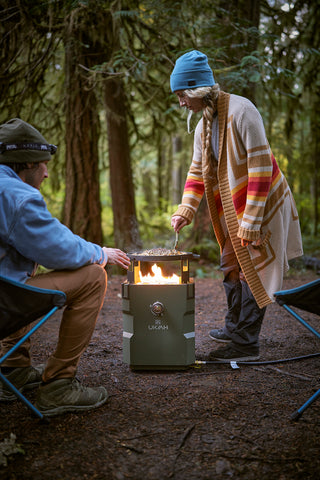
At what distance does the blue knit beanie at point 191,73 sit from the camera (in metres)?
3.37

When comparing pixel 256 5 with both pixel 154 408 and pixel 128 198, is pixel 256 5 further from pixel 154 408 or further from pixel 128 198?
pixel 154 408

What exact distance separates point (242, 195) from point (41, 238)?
1696mm

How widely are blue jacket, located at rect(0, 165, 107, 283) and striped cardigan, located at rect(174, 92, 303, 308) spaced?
4.56 feet

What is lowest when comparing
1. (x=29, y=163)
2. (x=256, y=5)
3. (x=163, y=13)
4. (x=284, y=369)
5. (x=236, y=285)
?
(x=284, y=369)

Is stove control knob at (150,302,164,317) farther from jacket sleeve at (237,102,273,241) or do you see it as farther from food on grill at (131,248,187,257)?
jacket sleeve at (237,102,273,241)

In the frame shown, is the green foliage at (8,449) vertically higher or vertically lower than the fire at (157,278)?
lower

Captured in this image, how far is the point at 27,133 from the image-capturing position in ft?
8.74

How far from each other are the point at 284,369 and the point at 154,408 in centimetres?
124

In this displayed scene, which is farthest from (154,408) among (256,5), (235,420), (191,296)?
(256,5)

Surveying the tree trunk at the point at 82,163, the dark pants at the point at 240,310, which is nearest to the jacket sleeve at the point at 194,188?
the dark pants at the point at 240,310

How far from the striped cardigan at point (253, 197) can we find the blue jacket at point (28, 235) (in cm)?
139

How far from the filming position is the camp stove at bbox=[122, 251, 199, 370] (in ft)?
11.1

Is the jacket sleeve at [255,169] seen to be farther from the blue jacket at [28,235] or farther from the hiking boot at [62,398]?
the hiking boot at [62,398]

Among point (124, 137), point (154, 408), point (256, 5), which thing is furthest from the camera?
point (124, 137)
